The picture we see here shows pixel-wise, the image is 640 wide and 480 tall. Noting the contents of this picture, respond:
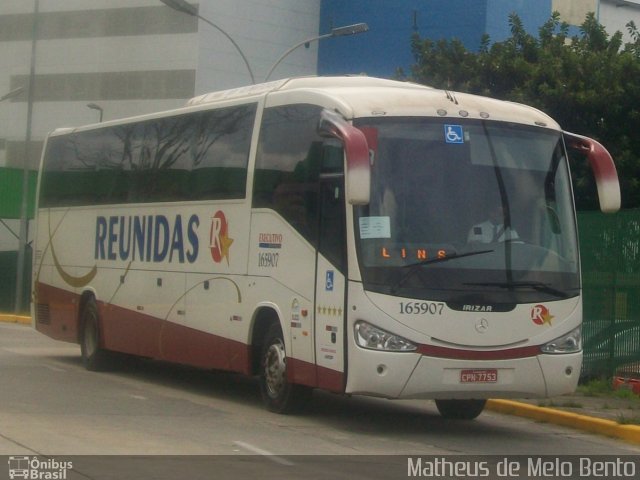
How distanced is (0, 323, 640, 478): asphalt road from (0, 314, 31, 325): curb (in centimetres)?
1519

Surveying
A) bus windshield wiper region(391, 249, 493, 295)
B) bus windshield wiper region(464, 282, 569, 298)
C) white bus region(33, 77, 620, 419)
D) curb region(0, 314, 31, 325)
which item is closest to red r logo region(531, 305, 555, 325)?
white bus region(33, 77, 620, 419)

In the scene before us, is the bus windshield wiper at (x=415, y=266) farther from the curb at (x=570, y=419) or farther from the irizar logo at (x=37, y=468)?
the irizar logo at (x=37, y=468)

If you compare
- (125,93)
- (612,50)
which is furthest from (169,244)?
(125,93)

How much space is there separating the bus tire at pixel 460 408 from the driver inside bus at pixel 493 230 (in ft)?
7.91

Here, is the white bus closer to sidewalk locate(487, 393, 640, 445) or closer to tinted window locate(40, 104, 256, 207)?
tinted window locate(40, 104, 256, 207)

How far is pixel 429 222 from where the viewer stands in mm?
11500

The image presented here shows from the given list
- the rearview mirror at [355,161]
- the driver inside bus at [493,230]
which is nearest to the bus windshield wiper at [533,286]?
the driver inside bus at [493,230]

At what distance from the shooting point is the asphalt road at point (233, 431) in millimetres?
9852

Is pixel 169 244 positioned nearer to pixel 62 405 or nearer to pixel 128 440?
pixel 62 405

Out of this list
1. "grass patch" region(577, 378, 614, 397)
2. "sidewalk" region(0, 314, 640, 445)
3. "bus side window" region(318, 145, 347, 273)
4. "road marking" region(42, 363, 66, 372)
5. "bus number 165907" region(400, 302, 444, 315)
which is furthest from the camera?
"road marking" region(42, 363, 66, 372)

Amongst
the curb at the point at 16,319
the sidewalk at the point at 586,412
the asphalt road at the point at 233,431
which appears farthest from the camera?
→ the curb at the point at 16,319

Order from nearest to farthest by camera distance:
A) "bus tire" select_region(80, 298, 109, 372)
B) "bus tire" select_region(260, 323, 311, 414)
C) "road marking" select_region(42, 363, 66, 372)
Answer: "bus tire" select_region(260, 323, 311, 414) → "road marking" select_region(42, 363, 66, 372) → "bus tire" select_region(80, 298, 109, 372)

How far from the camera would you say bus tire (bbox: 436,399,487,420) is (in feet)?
43.8

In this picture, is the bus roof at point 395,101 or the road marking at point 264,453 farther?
the bus roof at point 395,101
